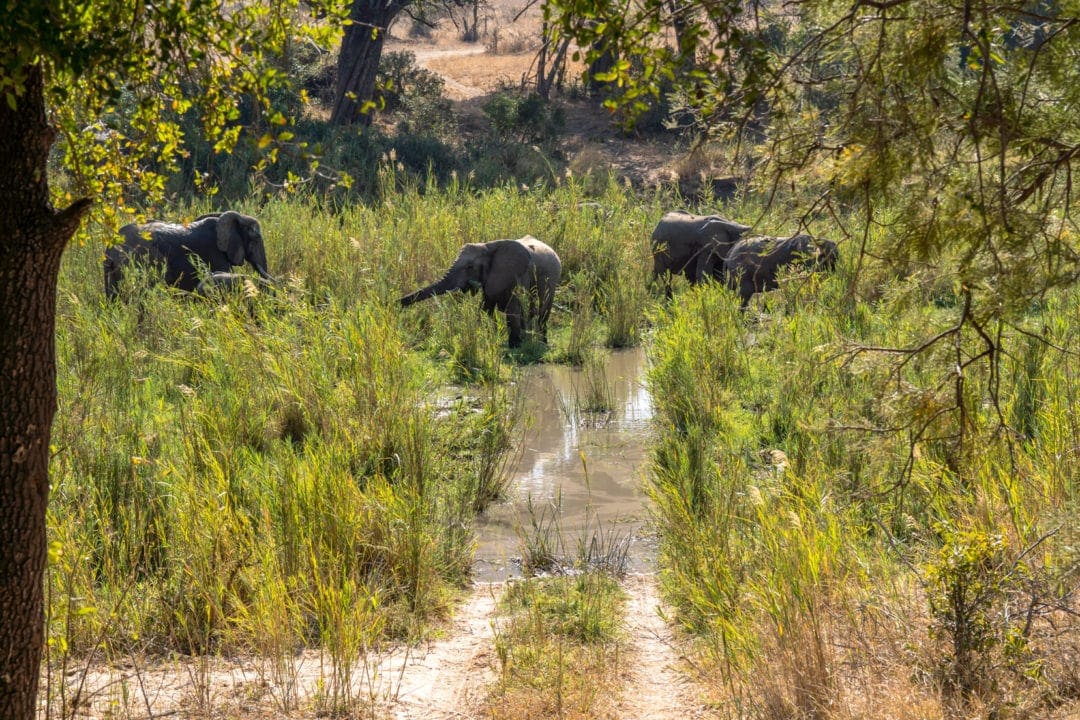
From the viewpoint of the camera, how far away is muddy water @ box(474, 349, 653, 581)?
20.2 feet

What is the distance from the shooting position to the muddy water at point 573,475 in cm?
616

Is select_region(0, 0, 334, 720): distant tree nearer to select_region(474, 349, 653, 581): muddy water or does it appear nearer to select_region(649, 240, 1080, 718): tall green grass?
select_region(649, 240, 1080, 718): tall green grass

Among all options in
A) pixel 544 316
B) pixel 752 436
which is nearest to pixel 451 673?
pixel 752 436

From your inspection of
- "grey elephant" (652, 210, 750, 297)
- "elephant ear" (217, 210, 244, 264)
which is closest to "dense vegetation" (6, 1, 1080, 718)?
"elephant ear" (217, 210, 244, 264)

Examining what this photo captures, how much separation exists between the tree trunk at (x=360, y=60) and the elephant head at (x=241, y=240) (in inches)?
448

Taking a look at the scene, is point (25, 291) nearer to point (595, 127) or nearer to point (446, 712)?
point (446, 712)

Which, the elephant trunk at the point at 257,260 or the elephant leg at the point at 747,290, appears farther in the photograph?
the elephant leg at the point at 747,290

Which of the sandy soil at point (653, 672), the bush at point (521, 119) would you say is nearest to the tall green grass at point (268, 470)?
the sandy soil at point (653, 672)

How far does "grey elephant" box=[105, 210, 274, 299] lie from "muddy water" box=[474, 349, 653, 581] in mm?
3193

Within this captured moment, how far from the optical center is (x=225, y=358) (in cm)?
778

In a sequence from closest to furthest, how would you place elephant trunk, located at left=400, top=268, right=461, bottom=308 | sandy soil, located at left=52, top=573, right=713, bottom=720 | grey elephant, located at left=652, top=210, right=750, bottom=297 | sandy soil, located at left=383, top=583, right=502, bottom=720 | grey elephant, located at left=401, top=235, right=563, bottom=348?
sandy soil, located at left=52, top=573, right=713, bottom=720
sandy soil, located at left=383, top=583, right=502, bottom=720
elephant trunk, located at left=400, top=268, right=461, bottom=308
grey elephant, located at left=401, top=235, right=563, bottom=348
grey elephant, located at left=652, top=210, right=750, bottom=297

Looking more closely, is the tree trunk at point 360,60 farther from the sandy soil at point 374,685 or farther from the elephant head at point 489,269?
the sandy soil at point 374,685

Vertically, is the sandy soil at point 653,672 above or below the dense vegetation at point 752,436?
below

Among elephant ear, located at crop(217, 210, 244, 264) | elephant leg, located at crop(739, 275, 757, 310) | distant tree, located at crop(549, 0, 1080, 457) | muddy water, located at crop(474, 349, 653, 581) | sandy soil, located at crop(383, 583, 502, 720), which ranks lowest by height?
muddy water, located at crop(474, 349, 653, 581)
